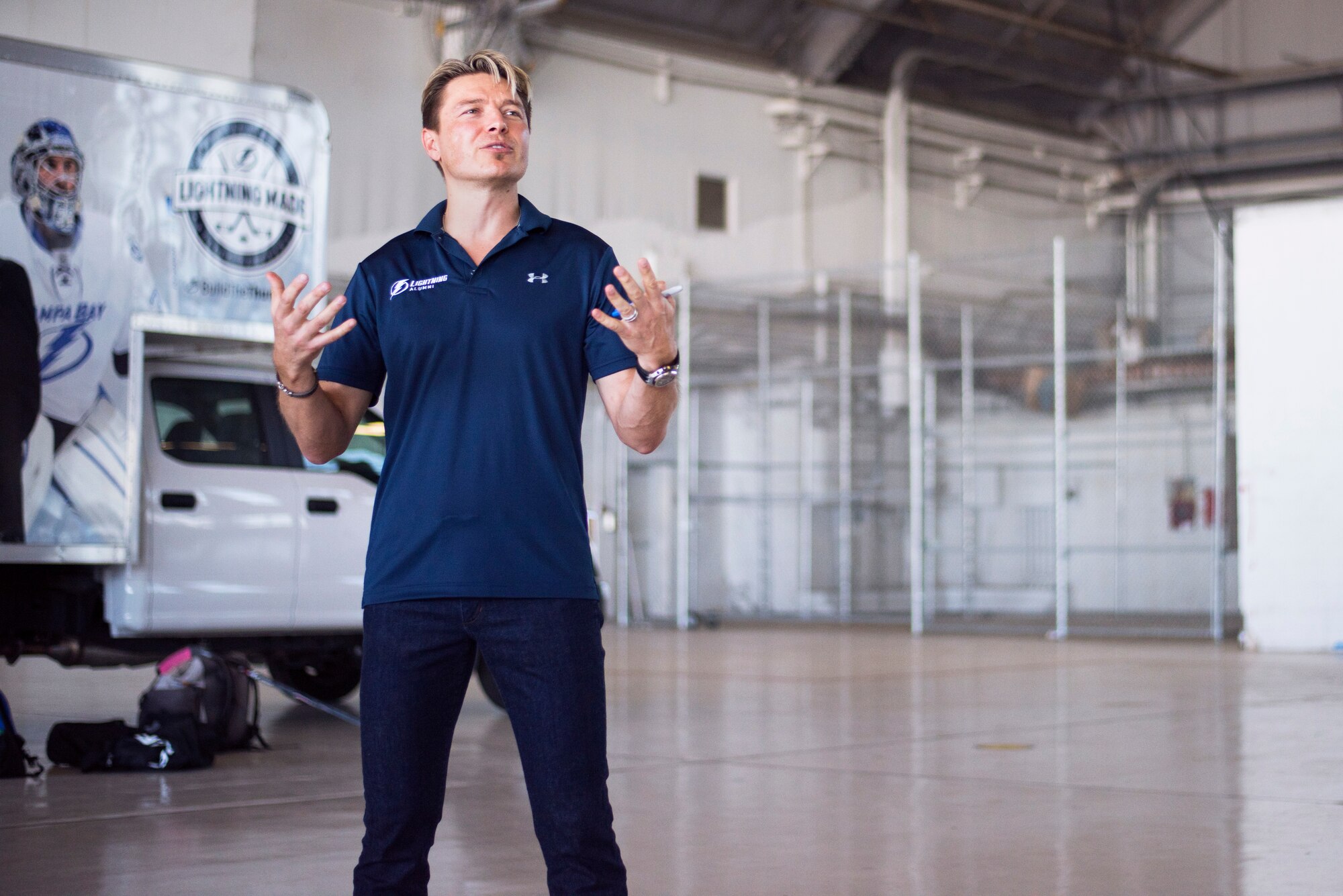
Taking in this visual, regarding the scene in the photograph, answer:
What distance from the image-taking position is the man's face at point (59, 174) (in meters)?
7.32

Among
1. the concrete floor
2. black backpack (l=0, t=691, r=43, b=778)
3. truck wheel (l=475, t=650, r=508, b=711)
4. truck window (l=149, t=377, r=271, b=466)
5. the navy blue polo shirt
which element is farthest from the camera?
truck wheel (l=475, t=650, r=508, b=711)

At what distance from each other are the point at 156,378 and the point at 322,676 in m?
2.74

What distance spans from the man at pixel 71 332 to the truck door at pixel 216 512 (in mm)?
335

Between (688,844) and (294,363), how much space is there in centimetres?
284

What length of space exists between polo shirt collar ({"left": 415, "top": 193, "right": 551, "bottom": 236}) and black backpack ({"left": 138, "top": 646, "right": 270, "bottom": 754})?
480cm

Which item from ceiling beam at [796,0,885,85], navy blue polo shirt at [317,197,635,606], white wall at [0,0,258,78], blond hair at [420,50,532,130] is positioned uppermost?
ceiling beam at [796,0,885,85]

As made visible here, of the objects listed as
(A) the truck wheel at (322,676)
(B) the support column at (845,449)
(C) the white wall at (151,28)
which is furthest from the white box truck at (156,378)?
(B) the support column at (845,449)

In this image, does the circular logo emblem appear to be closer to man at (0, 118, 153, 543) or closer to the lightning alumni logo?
man at (0, 118, 153, 543)

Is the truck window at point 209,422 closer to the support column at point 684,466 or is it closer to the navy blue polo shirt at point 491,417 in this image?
the navy blue polo shirt at point 491,417

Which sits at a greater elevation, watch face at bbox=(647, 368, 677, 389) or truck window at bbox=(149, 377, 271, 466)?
truck window at bbox=(149, 377, 271, 466)

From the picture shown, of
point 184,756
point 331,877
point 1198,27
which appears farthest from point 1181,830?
Result: point 1198,27

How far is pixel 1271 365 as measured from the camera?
14.9 m

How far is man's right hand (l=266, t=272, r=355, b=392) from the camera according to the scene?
284 cm

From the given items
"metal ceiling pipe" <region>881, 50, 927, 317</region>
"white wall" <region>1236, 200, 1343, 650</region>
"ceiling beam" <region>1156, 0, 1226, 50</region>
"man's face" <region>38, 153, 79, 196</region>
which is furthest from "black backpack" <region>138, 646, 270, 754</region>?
"ceiling beam" <region>1156, 0, 1226, 50</region>
